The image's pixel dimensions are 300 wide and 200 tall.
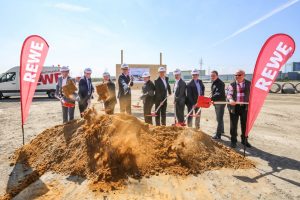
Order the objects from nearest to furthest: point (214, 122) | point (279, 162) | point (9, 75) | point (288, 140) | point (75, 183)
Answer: point (75, 183) < point (279, 162) < point (288, 140) < point (214, 122) < point (9, 75)

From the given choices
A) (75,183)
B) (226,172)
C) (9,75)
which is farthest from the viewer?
(9,75)

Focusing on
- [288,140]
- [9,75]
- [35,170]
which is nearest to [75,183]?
[35,170]

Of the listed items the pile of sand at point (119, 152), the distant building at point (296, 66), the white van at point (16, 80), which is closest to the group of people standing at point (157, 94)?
the pile of sand at point (119, 152)

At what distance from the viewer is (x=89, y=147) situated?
236 inches

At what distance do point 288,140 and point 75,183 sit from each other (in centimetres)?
681

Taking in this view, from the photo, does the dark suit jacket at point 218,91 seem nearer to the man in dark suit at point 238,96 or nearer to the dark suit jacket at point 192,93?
Answer: the dark suit jacket at point 192,93

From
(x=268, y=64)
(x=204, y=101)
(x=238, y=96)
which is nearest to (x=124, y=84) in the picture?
(x=204, y=101)

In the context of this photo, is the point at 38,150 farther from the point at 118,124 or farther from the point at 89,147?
the point at 118,124

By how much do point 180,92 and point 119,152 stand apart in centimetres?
358

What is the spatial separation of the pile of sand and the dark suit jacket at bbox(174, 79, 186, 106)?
1.87m

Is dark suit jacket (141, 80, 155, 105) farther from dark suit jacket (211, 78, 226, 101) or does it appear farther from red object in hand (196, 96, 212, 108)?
dark suit jacket (211, 78, 226, 101)

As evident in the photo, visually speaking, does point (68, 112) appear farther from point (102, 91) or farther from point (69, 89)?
point (102, 91)

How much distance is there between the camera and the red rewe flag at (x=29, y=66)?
7.25 metres

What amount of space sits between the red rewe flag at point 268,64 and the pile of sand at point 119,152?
1369 mm
